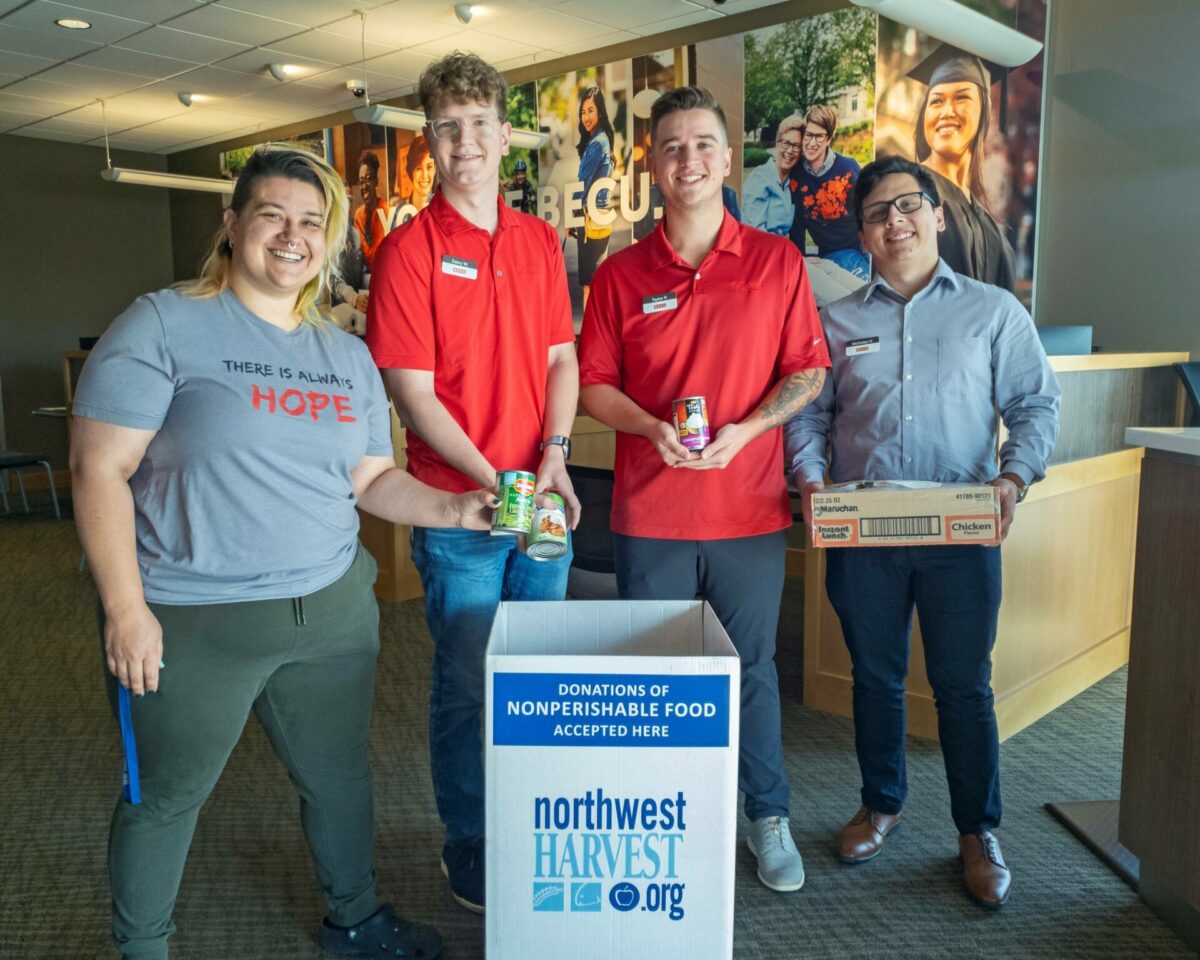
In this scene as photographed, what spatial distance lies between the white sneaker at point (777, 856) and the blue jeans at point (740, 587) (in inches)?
5.7

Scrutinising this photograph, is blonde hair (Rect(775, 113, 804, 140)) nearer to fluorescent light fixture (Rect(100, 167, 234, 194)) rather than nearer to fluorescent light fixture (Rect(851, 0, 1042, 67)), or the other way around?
fluorescent light fixture (Rect(851, 0, 1042, 67))

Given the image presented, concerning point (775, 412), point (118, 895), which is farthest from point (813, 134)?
point (118, 895)

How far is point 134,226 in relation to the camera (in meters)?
9.52

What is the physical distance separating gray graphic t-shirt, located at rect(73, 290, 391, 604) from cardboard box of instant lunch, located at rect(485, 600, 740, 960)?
0.43 meters

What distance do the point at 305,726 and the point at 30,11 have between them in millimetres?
5746

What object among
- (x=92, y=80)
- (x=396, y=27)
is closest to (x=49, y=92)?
(x=92, y=80)

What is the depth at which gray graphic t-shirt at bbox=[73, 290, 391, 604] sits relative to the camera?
4.52ft

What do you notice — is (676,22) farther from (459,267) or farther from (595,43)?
(459,267)

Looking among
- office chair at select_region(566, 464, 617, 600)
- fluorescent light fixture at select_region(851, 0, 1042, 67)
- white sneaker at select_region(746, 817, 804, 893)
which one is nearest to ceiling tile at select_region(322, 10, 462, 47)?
fluorescent light fixture at select_region(851, 0, 1042, 67)

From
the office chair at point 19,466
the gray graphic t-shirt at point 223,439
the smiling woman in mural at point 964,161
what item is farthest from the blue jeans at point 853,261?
the office chair at point 19,466

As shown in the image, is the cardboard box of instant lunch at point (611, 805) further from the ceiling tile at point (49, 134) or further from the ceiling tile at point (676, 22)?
the ceiling tile at point (49, 134)

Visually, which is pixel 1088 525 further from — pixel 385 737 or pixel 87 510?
pixel 87 510

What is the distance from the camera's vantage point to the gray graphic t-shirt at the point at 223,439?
138 cm

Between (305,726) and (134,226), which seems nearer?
(305,726)
